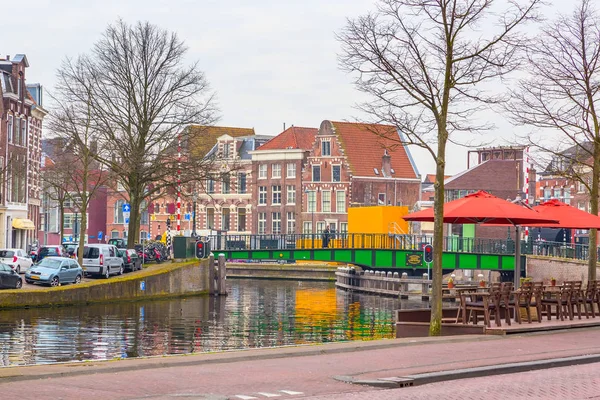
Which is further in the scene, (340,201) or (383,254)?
(340,201)

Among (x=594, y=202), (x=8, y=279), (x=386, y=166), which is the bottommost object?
(x=8, y=279)

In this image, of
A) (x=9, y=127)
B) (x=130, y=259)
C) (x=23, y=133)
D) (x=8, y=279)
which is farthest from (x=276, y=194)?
(x=8, y=279)

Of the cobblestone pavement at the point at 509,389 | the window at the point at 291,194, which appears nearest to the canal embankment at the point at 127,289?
the cobblestone pavement at the point at 509,389

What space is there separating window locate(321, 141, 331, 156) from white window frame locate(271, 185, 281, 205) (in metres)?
→ 6.28

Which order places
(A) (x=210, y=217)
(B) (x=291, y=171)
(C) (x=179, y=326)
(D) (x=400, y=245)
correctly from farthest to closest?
1. (A) (x=210, y=217)
2. (B) (x=291, y=171)
3. (D) (x=400, y=245)
4. (C) (x=179, y=326)

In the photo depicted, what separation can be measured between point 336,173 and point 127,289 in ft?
160

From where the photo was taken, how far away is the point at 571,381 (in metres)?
15.5

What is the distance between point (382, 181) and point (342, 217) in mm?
5358

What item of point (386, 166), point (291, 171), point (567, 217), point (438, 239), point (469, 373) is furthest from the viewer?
point (291, 171)

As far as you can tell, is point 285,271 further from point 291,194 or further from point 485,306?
point 485,306

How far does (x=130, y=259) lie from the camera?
180 feet

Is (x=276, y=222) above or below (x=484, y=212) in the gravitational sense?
above

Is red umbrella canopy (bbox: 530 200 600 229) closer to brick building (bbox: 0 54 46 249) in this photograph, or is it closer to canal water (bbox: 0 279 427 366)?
canal water (bbox: 0 279 427 366)

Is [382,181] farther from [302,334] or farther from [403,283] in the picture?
[302,334]
